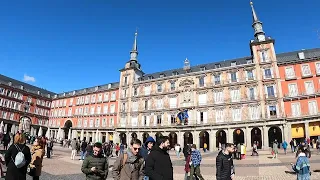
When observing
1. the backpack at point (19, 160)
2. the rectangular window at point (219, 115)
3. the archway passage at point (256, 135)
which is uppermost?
the rectangular window at point (219, 115)

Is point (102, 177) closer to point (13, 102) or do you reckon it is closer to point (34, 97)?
point (13, 102)

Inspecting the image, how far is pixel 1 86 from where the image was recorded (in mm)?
53719

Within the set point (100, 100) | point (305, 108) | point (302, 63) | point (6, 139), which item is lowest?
point (6, 139)

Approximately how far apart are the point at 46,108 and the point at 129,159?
69.2 metres

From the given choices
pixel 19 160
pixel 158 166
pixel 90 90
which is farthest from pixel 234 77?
pixel 90 90

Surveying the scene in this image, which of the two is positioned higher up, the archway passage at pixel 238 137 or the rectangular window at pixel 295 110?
the rectangular window at pixel 295 110

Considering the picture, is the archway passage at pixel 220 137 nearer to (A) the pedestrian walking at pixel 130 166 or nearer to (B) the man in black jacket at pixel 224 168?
(B) the man in black jacket at pixel 224 168

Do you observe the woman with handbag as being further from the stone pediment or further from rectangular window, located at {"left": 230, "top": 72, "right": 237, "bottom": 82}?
the stone pediment

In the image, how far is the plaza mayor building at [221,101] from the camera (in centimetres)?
3378

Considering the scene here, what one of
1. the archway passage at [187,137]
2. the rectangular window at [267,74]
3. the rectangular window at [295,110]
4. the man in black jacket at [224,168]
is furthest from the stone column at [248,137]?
the man in black jacket at [224,168]

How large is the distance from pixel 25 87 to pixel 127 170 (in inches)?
2711

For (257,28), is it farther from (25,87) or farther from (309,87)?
(25,87)

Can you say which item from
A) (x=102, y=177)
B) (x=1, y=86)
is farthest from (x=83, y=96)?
(x=102, y=177)

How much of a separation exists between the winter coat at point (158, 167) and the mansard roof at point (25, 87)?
63.5 meters
